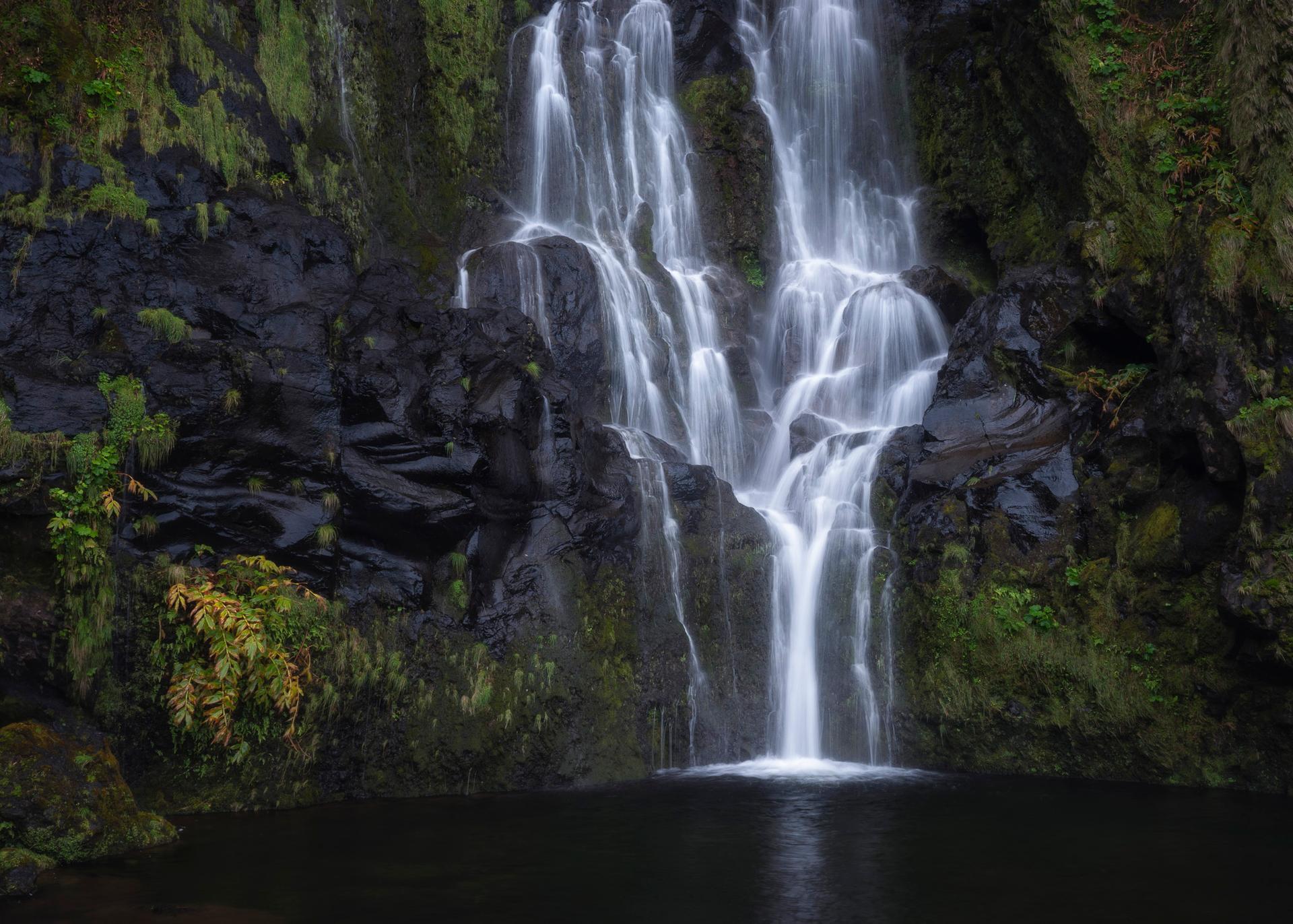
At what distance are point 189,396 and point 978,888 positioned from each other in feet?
29.6

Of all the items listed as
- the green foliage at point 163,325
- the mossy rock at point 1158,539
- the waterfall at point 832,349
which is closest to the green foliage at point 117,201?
the green foliage at point 163,325

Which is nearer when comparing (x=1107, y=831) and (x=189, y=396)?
(x=1107, y=831)

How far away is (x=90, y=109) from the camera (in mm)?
11281

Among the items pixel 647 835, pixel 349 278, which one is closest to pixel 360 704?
pixel 647 835

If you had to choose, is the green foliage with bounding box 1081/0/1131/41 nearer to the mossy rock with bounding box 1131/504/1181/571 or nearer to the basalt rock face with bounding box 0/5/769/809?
the mossy rock with bounding box 1131/504/1181/571

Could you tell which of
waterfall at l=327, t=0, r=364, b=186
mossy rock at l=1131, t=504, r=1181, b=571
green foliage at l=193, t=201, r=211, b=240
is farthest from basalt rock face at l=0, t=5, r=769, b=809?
mossy rock at l=1131, t=504, r=1181, b=571

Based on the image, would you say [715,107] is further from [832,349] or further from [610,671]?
[610,671]

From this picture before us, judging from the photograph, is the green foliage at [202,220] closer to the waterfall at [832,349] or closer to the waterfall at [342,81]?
the waterfall at [342,81]

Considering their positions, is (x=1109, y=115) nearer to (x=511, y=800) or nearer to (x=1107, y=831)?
(x=1107, y=831)

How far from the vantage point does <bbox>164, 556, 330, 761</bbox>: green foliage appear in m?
8.72

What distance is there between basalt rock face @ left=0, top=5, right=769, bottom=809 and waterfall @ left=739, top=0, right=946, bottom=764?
2.33 ft

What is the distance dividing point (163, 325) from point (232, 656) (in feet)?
13.3

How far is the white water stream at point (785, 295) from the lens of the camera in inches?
488

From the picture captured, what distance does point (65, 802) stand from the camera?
7246 mm
